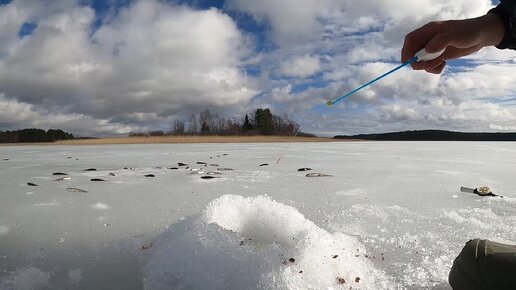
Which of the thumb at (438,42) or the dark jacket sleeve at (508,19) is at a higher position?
the dark jacket sleeve at (508,19)

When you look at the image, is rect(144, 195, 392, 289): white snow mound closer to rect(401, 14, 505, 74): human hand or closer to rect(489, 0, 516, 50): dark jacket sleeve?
rect(401, 14, 505, 74): human hand

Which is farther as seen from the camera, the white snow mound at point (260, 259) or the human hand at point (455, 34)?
the white snow mound at point (260, 259)

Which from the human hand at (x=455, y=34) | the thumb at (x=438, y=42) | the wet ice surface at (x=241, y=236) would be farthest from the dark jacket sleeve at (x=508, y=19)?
the wet ice surface at (x=241, y=236)

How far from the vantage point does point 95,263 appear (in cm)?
165

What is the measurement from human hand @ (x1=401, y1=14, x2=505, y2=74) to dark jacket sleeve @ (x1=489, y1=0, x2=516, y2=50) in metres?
0.02

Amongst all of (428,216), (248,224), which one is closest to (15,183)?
(248,224)

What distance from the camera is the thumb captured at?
1.23 metres

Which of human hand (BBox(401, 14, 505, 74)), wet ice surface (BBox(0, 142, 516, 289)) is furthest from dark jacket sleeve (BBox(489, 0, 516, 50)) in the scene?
wet ice surface (BBox(0, 142, 516, 289))

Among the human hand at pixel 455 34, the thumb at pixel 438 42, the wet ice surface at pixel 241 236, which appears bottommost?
the wet ice surface at pixel 241 236

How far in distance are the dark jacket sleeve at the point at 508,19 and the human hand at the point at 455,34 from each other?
2 centimetres

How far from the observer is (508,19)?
1278mm

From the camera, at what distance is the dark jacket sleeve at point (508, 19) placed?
47.2 inches

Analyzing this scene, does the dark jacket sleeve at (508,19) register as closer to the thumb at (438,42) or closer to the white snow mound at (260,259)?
the thumb at (438,42)

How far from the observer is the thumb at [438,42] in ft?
4.02
